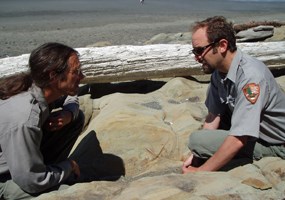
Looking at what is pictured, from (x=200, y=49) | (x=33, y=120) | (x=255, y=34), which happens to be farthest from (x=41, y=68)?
(x=255, y=34)

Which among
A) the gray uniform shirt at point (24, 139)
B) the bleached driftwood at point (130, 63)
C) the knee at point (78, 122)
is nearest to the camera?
the gray uniform shirt at point (24, 139)

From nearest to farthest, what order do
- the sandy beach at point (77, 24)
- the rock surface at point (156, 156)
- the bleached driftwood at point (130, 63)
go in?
the rock surface at point (156, 156) → the bleached driftwood at point (130, 63) → the sandy beach at point (77, 24)

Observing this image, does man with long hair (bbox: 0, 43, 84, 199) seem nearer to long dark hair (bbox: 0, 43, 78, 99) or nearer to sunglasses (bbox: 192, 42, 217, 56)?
long dark hair (bbox: 0, 43, 78, 99)

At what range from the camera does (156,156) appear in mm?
4590

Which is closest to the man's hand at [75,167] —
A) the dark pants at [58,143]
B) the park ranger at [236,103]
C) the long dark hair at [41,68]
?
the dark pants at [58,143]

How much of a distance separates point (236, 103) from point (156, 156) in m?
1.39

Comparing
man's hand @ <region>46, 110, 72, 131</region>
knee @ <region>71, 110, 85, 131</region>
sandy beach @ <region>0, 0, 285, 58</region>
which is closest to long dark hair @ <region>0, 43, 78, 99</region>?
man's hand @ <region>46, 110, 72, 131</region>

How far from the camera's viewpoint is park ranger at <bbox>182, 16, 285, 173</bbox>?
3.35 meters

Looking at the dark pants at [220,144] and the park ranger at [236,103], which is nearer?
the park ranger at [236,103]

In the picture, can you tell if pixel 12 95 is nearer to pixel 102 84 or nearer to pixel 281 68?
pixel 102 84

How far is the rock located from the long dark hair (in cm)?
608

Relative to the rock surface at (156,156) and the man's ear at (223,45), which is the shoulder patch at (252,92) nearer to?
the man's ear at (223,45)

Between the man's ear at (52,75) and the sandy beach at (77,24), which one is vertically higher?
the man's ear at (52,75)

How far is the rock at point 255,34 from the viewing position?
29.5 ft
